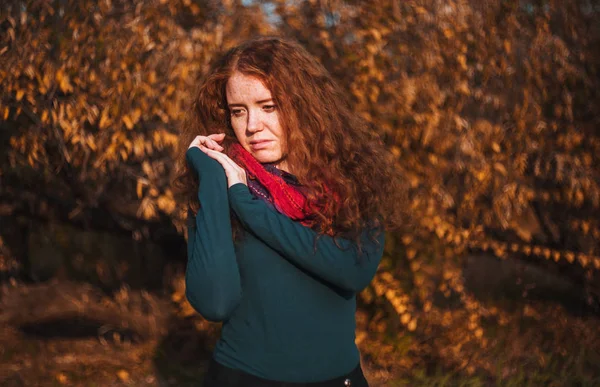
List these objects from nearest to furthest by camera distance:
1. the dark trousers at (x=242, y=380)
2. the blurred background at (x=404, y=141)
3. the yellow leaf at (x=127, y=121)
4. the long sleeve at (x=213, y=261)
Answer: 1. the long sleeve at (x=213, y=261)
2. the dark trousers at (x=242, y=380)
3. the yellow leaf at (x=127, y=121)
4. the blurred background at (x=404, y=141)

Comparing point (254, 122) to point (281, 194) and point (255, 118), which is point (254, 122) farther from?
point (281, 194)

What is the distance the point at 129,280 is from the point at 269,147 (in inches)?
227

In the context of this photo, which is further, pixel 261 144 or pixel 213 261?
pixel 261 144

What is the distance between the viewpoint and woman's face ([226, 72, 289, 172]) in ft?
6.07

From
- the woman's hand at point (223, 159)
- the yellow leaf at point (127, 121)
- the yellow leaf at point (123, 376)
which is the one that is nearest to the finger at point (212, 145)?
the woman's hand at point (223, 159)

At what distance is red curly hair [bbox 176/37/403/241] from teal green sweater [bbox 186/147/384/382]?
0.09 meters

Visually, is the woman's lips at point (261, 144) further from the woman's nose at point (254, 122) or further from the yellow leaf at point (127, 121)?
the yellow leaf at point (127, 121)

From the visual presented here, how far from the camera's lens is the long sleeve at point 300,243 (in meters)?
1.69

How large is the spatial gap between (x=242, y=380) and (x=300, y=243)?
1.29 ft

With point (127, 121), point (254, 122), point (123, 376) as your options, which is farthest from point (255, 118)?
point (123, 376)

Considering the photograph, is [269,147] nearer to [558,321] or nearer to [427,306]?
[427,306]

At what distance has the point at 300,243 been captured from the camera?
1.70 meters

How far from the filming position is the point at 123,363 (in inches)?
201

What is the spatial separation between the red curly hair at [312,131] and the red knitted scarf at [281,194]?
0.10 ft
